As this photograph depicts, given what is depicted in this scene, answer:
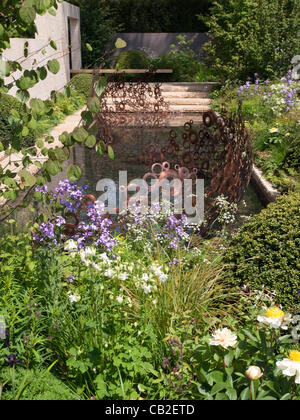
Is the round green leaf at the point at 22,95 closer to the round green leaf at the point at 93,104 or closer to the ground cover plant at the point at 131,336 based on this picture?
the round green leaf at the point at 93,104

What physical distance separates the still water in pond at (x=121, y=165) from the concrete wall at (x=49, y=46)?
3.00 metres

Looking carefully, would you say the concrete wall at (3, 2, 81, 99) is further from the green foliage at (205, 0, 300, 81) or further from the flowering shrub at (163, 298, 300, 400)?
the flowering shrub at (163, 298, 300, 400)

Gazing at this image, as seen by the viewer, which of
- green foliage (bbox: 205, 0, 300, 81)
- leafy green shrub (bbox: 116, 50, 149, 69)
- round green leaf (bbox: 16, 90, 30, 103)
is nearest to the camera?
round green leaf (bbox: 16, 90, 30, 103)

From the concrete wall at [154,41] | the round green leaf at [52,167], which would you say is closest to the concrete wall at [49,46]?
the concrete wall at [154,41]

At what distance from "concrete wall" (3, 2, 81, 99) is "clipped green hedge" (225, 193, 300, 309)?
919 centimetres

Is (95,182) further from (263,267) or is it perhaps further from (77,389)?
(77,389)

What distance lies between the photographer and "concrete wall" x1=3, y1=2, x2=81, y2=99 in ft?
41.8

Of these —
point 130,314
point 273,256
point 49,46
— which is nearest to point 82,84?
point 49,46

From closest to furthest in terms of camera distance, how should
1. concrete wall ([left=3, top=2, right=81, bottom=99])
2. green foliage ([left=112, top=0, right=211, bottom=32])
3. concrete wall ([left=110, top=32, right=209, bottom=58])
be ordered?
concrete wall ([left=3, top=2, right=81, bottom=99]) → concrete wall ([left=110, top=32, right=209, bottom=58]) → green foliage ([left=112, top=0, right=211, bottom=32])

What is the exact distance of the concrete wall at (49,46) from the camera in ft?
41.8

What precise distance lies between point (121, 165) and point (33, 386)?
6890mm

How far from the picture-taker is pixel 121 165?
9.27m

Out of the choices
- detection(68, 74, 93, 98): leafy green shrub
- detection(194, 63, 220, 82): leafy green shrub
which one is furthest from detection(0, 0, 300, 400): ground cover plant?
detection(194, 63, 220, 82): leafy green shrub

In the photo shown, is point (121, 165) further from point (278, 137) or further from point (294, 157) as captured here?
point (294, 157)
